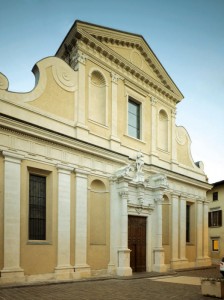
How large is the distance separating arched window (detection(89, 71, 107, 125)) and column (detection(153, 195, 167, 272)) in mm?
6374

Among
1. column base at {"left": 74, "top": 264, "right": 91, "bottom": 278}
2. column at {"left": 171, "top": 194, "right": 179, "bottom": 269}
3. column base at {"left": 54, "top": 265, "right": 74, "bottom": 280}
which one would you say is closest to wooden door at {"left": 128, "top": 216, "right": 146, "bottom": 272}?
column at {"left": 171, "top": 194, "right": 179, "bottom": 269}

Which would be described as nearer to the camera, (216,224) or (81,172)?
(81,172)

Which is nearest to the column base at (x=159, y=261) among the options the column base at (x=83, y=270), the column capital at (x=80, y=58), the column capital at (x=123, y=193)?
the column capital at (x=123, y=193)

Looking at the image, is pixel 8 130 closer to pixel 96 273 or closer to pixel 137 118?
pixel 96 273

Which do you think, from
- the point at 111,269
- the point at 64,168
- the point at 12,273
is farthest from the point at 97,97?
the point at 12,273

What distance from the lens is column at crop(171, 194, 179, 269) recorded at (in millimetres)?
21550

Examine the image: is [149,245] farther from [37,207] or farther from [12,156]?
[12,156]

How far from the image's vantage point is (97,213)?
17234 mm

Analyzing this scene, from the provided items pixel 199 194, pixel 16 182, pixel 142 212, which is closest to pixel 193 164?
pixel 199 194

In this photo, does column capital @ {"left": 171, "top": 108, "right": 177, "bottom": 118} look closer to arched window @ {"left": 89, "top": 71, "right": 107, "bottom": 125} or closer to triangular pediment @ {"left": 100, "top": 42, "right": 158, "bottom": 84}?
triangular pediment @ {"left": 100, "top": 42, "right": 158, "bottom": 84}

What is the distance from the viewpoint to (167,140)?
23375 mm

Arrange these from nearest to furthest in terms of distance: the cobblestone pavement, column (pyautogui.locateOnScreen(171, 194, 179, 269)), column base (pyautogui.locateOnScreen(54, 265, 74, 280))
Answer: the cobblestone pavement, column base (pyautogui.locateOnScreen(54, 265, 74, 280)), column (pyautogui.locateOnScreen(171, 194, 179, 269))

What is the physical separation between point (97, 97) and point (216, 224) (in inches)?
889

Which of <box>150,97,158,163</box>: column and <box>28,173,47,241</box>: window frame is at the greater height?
<box>150,97,158,163</box>: column
